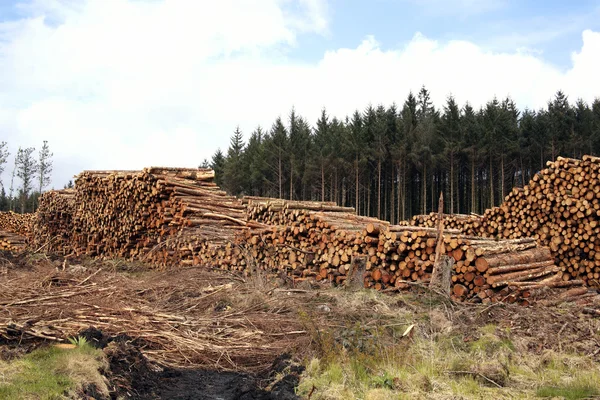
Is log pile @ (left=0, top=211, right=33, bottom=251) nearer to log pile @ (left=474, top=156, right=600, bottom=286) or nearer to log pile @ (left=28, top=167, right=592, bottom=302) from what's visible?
log pile @ (left=28, top=167, right=592, bottom=302)

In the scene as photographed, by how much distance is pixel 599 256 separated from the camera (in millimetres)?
10938

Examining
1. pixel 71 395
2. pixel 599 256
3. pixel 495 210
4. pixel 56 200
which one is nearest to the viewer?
pixel 71 395

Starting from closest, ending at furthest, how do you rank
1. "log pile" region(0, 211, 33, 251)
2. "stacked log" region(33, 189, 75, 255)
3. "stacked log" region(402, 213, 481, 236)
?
"stacked log" region(402, 213, 481, 236) → "stacked log" region(33, 189, 75, 255) → "log pile" region(0, 211, 33, 251)

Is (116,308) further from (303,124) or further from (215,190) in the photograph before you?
(303,124)

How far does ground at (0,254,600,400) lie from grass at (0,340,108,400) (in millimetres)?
25

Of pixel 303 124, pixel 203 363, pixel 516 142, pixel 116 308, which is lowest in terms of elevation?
pixel 203 363

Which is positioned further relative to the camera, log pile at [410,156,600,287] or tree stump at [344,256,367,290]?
log pile at [410,156,600,287]

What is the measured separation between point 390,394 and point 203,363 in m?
A: 2.46

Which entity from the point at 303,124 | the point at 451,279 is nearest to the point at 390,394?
the point at 451,279

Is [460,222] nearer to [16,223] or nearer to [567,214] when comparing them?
[567,214]

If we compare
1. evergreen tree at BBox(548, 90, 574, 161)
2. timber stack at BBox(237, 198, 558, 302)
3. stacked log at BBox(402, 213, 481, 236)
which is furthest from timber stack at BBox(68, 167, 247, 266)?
evergreen tree at BBox(548, 90, 574, 161)

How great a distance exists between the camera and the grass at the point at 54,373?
403 centimetres

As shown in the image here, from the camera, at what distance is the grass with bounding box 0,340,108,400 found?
4.03 metres

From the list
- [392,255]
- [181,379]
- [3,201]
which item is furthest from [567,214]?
[3,201]
